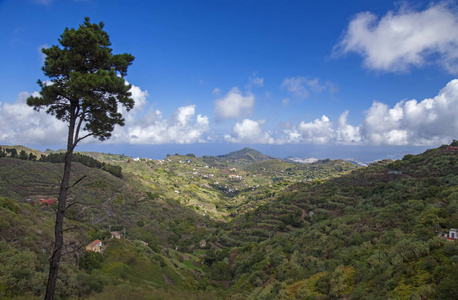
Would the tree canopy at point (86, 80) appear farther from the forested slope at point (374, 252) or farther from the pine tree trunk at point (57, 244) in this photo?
the forested slope at point (374, 252)

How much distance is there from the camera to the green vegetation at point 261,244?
11281 mm

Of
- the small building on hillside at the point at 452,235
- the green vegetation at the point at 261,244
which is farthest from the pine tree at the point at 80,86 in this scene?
the small building on hillside at the point at 452,235

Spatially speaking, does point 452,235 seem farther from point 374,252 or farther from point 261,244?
point 261,244

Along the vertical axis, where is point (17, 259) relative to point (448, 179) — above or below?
below

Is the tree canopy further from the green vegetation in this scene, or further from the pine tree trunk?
the green vegetation

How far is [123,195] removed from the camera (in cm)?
5947

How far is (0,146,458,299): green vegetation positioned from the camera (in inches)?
444

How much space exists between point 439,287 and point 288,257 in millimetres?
16961

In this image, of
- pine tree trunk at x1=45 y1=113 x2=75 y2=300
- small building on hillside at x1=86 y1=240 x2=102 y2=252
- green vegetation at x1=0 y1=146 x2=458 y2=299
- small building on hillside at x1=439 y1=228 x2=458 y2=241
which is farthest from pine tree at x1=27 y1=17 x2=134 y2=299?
small building on hillside at x1=86 y1=240 x2=102 y2=252

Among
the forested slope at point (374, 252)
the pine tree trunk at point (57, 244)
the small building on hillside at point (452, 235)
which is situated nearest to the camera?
the pine tree trunk at point (57, 244)

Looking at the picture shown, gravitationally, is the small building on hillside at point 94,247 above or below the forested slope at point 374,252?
below

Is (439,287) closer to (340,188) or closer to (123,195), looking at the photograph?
(340,188)

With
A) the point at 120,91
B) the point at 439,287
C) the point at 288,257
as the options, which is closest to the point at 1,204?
the point at 120,91

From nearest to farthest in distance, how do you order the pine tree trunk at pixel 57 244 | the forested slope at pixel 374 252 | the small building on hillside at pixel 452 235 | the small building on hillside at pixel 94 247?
the pine tree trunk at pixel 57 244
the forested slope at pixel 374 252
the small building on hillside at pixel 452 235
the small building on hillside at pixel 94 247
